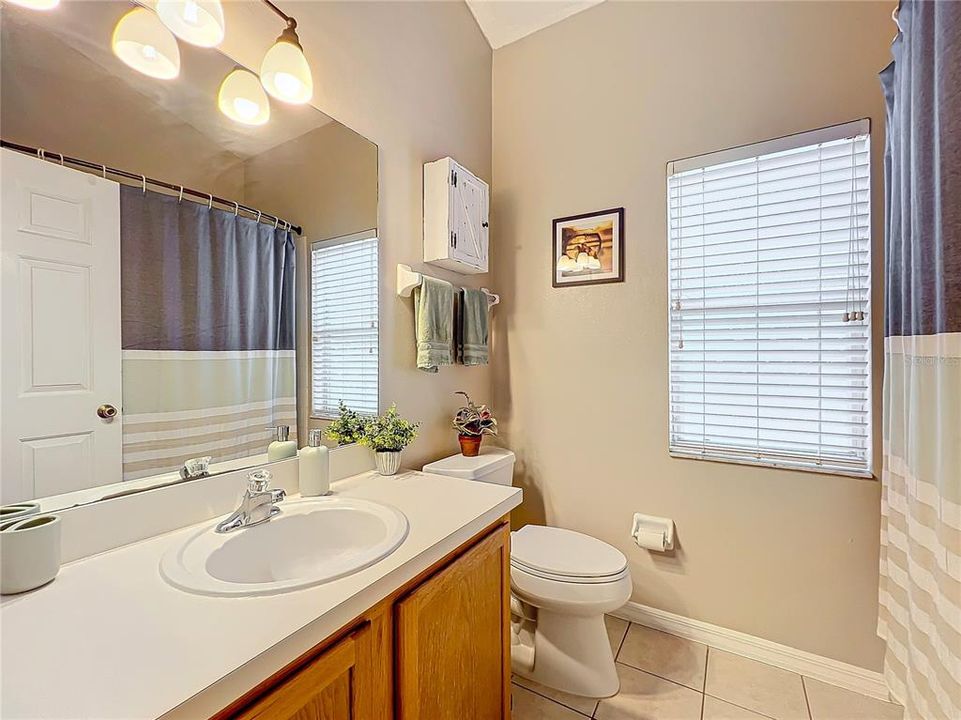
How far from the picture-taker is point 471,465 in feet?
6.04

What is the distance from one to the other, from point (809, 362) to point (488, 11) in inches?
84.4

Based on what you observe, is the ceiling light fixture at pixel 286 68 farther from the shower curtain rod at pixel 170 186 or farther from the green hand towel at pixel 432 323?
the green hand towel at pixel 432 323

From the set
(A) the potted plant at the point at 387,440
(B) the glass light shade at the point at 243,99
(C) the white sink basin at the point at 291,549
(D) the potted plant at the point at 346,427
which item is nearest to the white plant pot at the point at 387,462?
(A) the potted plant at the point at 387,440

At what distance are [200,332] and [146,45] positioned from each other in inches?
26.2

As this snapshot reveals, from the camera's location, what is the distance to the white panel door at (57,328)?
31.7 inches

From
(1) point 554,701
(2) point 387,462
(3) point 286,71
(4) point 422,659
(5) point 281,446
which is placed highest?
(3) point 286,71

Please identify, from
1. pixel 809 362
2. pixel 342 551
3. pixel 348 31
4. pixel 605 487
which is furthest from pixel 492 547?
pixel 348 31

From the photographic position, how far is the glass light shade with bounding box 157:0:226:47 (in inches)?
41.1

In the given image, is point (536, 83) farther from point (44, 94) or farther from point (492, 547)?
point (492, 547)

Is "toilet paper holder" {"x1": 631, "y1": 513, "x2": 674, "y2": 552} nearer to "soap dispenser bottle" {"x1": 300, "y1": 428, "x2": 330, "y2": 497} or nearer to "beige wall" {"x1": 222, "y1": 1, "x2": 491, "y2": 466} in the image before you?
"beige wall" {"x1": 222, "y1": 1, "x2": 491, "y2": 466}

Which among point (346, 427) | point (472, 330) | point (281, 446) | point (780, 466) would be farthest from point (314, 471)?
point (780, 466)

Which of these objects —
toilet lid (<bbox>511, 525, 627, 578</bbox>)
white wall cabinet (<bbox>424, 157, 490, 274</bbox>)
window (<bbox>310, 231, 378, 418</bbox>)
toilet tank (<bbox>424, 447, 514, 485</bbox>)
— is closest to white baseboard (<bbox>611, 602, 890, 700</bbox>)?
toilet lid (<bbox>511, 525, 627, 578</bbox>)

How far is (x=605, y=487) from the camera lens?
2.05m

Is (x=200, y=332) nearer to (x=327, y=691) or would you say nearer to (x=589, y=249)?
(x=327, y=691)
